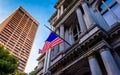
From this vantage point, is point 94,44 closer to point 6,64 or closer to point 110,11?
point 110,11

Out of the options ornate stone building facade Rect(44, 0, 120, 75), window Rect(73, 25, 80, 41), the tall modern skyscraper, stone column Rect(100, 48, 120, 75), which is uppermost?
the tall modern skyscraper

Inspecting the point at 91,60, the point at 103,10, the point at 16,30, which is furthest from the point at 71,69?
the point at 16,30

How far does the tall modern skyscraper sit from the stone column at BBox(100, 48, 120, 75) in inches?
2957

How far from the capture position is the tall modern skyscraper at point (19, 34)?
82.9 metres

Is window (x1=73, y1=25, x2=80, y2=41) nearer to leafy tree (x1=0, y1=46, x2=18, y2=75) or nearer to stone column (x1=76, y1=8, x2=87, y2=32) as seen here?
stone column (x1=76, y1=8, x2=87, y2=32)

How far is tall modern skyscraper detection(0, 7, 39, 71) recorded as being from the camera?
82875mm

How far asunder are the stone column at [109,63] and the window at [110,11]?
12.0 feet

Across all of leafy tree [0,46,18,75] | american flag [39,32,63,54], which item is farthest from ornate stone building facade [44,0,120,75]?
leafy tree [0,46,18,75]

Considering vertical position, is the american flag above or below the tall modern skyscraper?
below

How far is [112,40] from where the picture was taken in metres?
9.27

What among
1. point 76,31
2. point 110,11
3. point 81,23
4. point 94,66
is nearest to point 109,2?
point 110,11

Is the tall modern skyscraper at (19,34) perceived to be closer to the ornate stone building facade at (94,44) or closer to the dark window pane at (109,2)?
the ornate stone building facade at (94,44)

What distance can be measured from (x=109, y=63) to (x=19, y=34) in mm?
90873

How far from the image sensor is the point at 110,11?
39.4 feet
